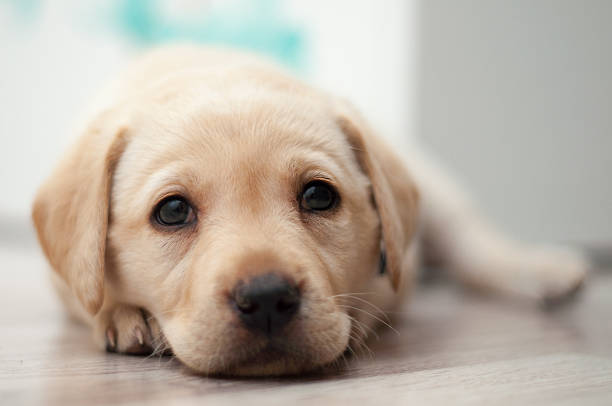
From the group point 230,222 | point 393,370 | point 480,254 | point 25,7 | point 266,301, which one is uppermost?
point 25,7

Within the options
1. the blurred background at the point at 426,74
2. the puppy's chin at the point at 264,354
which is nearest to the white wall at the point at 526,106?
the blurred background at the point at 426,74

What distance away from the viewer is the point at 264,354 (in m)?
2.11

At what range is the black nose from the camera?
79.3 inches

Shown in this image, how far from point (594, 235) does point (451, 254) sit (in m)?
2.89

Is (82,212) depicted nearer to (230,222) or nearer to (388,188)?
(230,222)

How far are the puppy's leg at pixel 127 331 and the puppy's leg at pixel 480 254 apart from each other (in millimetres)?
2519

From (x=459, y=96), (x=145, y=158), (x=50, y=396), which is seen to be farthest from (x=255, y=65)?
(x=459, y=96)

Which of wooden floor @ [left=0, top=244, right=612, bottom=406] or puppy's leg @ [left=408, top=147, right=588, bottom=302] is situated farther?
puppy's leg @ [left=408, top=147, right=588, bottom=302]

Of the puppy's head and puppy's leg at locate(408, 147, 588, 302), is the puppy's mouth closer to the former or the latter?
the puppy's head

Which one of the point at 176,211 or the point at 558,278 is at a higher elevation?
the point at 176,211

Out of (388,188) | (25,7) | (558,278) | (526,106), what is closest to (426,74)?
(526,106)

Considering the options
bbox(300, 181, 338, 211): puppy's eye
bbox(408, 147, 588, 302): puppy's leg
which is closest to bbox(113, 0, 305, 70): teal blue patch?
bbox(408, 147, 588, 302): puppy's leg

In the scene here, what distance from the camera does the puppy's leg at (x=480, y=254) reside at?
4109 mm

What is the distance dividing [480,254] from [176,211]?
2807 millimetres
